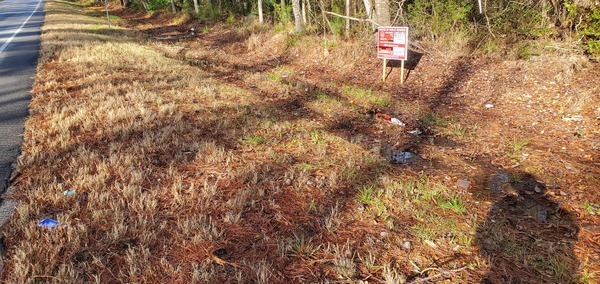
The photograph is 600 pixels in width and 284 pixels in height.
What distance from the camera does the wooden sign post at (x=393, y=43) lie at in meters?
7.95

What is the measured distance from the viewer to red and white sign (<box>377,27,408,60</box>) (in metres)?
7.95

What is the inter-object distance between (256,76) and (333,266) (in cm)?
738

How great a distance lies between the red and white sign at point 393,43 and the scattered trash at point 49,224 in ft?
22.6

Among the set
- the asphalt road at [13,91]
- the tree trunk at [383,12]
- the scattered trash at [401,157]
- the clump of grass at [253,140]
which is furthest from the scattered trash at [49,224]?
the tree trunk at [383,12]

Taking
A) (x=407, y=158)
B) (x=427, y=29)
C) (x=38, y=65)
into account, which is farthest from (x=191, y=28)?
(x=407, y=158)

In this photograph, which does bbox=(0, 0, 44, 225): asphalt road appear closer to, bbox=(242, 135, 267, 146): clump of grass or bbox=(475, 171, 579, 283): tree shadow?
bbox=(242, 135, 267, 146): clump of grass

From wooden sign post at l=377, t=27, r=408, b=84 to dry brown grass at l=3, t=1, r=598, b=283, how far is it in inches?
44.1

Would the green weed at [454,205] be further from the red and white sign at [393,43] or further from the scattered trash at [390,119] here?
the red and white sign at [393,43]

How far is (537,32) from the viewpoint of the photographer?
328 inches

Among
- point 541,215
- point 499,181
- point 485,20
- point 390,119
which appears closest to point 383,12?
point 485,20

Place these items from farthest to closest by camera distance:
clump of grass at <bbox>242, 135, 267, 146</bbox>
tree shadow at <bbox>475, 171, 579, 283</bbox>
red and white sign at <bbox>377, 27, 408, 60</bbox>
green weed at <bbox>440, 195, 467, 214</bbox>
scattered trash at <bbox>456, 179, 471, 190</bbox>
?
1. red and white sign at <bbox>377, 27, 408, 60</bbox>
2. clump of grass at <bbox>242, 135, 267, 146</bbox>
3. scattered trash at <bbox>456, 179, 471, 190</bbox>
4. green weed at <bbox>440, 195, 467, 214</bbox>
5. tree shadow at <bbox>475, 171, 579, 283</bbox>

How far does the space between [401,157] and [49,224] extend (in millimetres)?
3992

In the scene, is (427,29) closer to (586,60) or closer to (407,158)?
(586,60)

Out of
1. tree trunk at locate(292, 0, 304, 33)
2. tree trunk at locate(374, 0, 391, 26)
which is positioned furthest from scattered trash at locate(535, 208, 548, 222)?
tree trunk at locate(292, 0, 304, 33)
